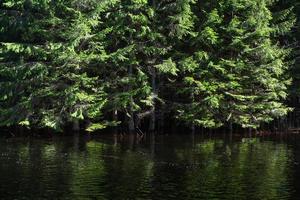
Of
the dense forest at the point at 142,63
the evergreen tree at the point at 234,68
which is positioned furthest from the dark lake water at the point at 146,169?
the evergreen tree at the point at 234,68

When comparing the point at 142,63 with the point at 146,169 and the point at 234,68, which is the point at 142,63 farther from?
the point at 146,169

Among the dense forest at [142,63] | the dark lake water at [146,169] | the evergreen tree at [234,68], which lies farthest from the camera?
the evergreen tree at [234,68]

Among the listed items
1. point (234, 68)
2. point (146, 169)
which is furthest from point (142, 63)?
point (146, 169)

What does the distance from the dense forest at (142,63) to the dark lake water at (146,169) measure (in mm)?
4009

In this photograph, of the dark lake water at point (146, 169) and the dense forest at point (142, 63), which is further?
the dense forest at point (142, 63)

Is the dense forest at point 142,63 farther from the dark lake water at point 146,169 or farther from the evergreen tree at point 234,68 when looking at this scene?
the dark lake water at point 146,169

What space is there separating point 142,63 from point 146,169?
24124mm

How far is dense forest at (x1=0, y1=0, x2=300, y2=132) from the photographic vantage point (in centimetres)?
4709

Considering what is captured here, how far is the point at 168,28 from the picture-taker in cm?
5178

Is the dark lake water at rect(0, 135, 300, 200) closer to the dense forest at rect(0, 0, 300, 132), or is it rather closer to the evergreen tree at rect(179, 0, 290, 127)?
the dense forest at rect(0, 0, 300, 132)

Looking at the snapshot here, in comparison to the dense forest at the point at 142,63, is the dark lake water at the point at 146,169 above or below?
below

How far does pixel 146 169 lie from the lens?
3086 cm

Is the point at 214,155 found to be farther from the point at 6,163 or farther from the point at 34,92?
the point at 34,92

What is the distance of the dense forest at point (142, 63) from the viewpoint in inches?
1854
